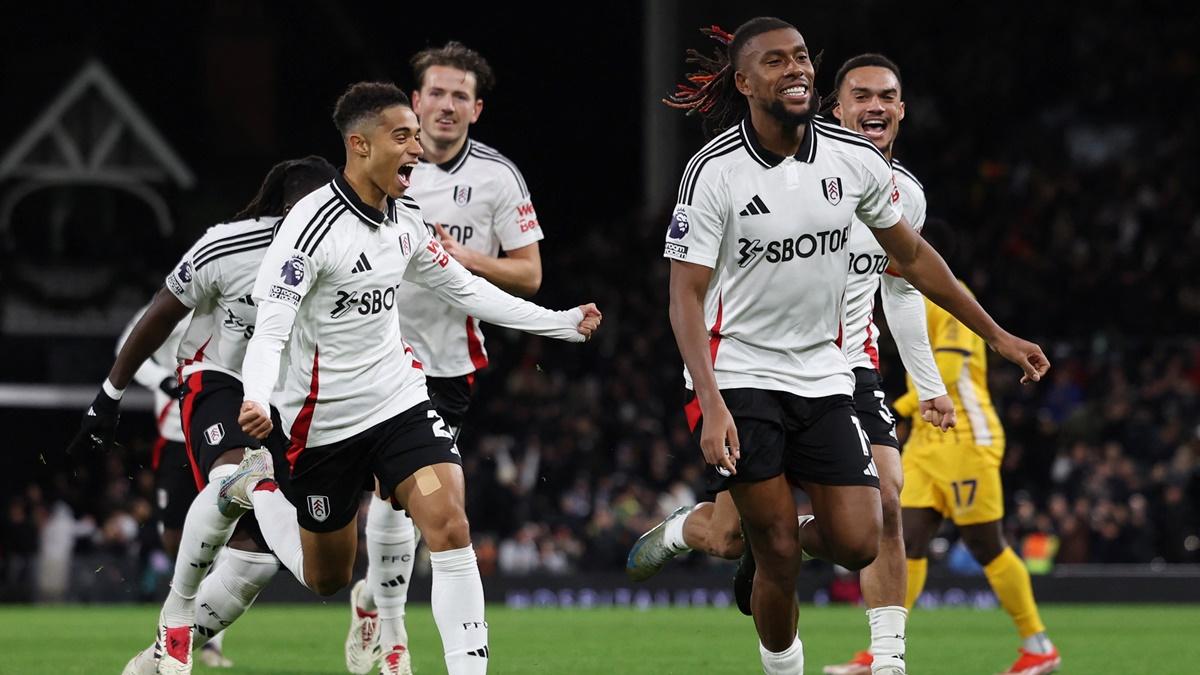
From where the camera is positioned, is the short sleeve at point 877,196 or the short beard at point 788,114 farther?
the short sleeve at point 877,196

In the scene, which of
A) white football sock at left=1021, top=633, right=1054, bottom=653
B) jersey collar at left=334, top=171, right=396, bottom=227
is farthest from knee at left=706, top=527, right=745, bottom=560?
white football sock at left=1021, top=633, right=1054, bottom=653

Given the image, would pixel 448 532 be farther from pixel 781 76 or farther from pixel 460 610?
pixel 781 76

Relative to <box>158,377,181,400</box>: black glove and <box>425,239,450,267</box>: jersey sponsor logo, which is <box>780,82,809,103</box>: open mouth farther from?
<box>158,377,181,400</box>: black glove

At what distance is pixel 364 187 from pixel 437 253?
17.2 inches

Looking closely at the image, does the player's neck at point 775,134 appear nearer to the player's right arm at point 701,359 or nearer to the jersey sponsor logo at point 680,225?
the jersey sponsor logo at point 680,225

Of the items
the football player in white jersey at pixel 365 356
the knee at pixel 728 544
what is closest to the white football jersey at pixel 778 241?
the football player in white jersey at pixel 365 356

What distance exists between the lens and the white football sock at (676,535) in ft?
25.8

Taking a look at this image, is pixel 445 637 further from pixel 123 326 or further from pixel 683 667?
pixel 123 326

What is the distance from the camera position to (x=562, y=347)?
24047mm

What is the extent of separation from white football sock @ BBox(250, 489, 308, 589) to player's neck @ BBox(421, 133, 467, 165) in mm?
2032

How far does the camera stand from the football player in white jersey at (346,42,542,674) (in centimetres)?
859

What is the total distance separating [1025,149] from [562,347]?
268 inches

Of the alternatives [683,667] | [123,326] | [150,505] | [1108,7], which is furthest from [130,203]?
[683,667]

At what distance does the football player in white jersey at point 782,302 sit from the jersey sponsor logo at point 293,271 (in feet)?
4.40
